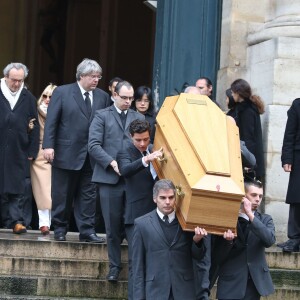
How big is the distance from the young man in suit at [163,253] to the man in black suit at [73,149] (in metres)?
2.27

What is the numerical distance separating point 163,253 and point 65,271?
6.88 feet

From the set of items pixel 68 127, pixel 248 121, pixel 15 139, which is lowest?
pixel 15 139

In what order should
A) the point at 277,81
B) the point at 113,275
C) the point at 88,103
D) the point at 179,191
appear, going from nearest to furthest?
the point at 179,191
the point at 113,275
the point at 88,103
the point at 277,81

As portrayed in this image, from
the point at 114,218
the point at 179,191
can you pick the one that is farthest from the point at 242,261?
the point at 114,218

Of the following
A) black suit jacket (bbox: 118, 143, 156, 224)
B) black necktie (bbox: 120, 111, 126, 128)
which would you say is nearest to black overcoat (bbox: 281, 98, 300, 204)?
black necktie (bbox: 120, 111, 126, 128)

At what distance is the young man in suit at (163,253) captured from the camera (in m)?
10.7

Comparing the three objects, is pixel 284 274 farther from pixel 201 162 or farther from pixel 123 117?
pixel 201 162

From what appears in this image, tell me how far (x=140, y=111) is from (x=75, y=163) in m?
0.91

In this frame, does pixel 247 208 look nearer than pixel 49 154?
Yes

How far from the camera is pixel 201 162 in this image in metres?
10.6

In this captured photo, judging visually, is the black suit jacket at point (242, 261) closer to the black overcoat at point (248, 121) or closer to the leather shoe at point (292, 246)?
the leather shoe at point (292, 246)

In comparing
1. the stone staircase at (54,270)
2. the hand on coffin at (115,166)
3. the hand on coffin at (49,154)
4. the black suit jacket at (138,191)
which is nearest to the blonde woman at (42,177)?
the stone staircase at (54,270)

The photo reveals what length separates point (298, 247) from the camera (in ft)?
43.7

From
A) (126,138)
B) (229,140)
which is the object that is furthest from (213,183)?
(126,138)
